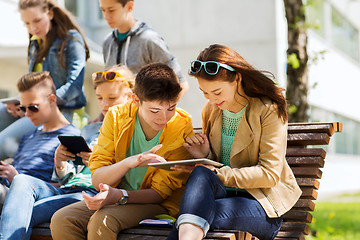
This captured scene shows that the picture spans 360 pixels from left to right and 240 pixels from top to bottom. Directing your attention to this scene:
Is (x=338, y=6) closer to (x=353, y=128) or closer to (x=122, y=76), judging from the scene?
(x=353, y=128)

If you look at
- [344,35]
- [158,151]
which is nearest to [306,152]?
[158,151]

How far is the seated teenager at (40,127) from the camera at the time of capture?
4.36 meters

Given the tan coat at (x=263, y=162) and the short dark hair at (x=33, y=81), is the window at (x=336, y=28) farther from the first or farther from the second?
the tan coat at (x=263, y=162)

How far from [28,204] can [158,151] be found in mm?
888

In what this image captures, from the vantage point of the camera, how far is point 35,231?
356 centimetres

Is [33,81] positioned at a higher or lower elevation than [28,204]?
higher

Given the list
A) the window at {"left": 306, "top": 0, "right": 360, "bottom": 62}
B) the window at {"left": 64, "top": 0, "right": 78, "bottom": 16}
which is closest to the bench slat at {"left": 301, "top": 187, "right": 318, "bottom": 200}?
the window at {"left": 64, "top": 0, "right": 78, "bottom": 16}

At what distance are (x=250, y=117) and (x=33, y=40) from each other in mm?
2792

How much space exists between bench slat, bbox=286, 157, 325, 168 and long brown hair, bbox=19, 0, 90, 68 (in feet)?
7.55

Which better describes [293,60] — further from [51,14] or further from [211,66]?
[211,66]

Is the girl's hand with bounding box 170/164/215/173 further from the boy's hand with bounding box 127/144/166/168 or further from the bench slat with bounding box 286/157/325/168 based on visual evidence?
the bench slat with bounding box 286/157/325/168

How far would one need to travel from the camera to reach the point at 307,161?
3.87 meters

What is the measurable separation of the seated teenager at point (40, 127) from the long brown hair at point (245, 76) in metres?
1.63

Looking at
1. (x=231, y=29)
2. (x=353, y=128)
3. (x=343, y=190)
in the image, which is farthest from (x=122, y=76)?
(x=353, y=128)
